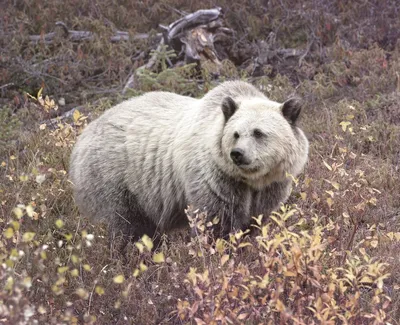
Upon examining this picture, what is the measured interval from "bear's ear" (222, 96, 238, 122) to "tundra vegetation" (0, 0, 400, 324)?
747 millimetres

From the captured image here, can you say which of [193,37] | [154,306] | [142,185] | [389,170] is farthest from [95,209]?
[193,37]

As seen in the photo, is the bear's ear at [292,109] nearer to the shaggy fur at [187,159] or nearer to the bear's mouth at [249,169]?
the shaggy fur at [187,159]

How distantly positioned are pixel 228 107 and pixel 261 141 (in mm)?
358

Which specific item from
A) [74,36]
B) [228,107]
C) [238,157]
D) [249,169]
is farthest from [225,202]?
[74,36]

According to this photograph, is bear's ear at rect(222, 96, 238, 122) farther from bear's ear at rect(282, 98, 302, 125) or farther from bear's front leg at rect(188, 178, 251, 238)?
bear's front leg at rect(188, 178, 251, 238)

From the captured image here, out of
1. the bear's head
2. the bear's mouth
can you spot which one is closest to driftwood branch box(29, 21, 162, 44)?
the bear's head

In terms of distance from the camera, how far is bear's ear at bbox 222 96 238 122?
195 inches

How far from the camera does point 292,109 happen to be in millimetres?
5031

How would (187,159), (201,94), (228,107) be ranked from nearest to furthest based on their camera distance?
1. (228,107)
2. (187,159)
3. (201,94)

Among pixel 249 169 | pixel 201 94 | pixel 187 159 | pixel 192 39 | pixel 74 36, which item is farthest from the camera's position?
pixel 74 36

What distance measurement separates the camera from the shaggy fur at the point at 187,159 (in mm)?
4922

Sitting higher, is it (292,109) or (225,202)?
(292,109)

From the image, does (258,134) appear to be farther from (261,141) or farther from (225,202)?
(225,202)

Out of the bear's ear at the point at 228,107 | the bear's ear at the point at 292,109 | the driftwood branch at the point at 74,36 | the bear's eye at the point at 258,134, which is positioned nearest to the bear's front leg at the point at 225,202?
the bear's eye at the point at 258,134
